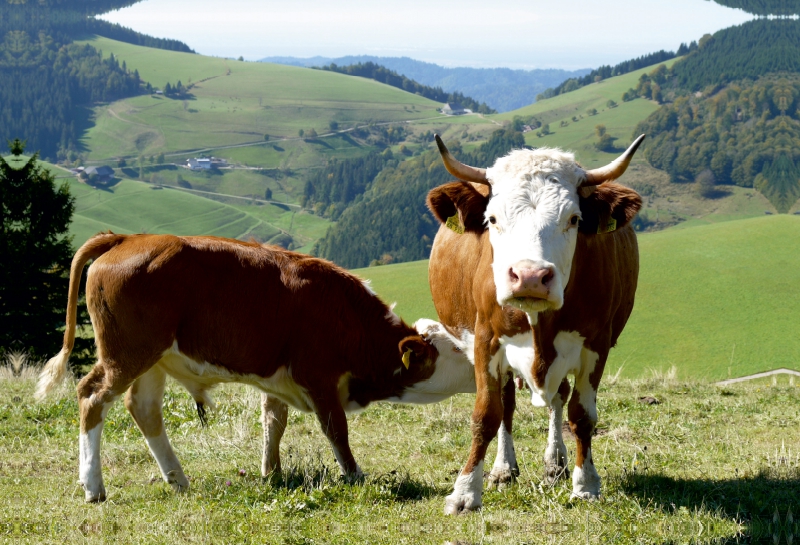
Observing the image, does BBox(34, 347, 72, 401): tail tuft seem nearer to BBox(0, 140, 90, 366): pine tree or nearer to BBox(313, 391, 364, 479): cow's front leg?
BBox(313, 391, 364, 479): cow's front leg

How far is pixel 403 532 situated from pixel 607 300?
2380 millimetres

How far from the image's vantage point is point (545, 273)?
5.44 m

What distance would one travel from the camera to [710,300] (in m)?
30.8

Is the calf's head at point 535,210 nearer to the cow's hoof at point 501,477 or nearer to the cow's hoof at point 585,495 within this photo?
the cow's hoof at point 585,495

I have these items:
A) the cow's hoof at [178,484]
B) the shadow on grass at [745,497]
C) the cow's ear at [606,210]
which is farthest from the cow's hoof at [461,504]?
the cow's hoof at [178,484]

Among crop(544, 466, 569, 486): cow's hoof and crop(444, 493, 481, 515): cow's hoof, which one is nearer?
crop(444, 493, 481, 515): cow's hoof

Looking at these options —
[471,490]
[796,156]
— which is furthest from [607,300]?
[796,156]

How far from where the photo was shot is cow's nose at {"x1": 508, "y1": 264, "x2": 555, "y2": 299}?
542 centimetres

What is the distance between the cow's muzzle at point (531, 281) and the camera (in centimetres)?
542

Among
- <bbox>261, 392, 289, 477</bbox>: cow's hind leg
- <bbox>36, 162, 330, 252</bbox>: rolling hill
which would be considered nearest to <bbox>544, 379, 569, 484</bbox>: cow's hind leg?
<bbox>261, 392, 289, 477</bbox>: cow's hind leg

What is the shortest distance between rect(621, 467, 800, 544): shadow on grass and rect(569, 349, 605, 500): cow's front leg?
340 millimetres

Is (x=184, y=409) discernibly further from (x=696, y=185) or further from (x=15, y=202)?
(x=696, y=185)

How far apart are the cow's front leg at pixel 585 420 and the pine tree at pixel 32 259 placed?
688 inches

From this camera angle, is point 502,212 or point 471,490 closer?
point 502,212
